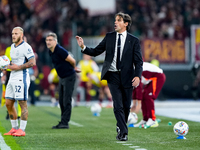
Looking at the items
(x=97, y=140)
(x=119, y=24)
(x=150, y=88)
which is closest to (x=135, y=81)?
(x=119, y=24)

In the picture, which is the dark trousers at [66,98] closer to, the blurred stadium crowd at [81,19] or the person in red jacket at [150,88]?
the person in red jacket at [150,88]

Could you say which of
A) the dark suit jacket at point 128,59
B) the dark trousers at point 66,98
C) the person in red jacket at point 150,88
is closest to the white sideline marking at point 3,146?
the dark suit jacket at point 128,59

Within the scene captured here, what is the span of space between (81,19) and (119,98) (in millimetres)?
15994

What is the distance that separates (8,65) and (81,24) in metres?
13.4

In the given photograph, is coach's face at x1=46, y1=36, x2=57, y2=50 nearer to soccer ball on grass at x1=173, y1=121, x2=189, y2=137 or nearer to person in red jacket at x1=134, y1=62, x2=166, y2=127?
person in red jacket at x1=134, y1=62, x2=166, y2=127

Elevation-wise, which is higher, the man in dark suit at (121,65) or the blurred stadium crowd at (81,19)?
the blurred stadium crowd at (81,19)

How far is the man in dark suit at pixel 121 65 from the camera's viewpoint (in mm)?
7172

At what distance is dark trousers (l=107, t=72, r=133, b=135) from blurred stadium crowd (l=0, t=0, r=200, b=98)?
13755 mm

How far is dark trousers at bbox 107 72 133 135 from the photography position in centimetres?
714

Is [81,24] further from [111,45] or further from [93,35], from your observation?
[111,45]

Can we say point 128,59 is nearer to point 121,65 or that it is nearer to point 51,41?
point 121,65

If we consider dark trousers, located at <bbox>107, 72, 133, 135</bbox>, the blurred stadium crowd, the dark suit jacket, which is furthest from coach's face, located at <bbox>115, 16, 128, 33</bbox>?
the blurred stadium crowd

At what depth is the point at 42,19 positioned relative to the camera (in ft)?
80.2

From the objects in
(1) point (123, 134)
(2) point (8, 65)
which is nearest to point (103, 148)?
(1) point (123, 134)
